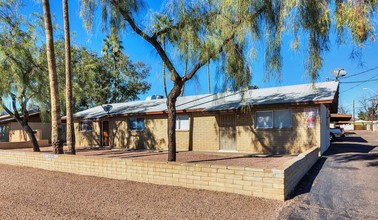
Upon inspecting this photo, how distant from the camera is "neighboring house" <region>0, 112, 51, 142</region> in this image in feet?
99.3

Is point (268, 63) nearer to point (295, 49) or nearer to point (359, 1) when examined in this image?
point (295, 49)

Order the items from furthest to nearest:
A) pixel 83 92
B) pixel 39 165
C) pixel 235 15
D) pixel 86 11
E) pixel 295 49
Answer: pixel 83 92 → pixel 39 165 → pixel 86 11 → pixel 235 15 → pixel 295 49

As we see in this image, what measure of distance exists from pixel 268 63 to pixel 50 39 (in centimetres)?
860

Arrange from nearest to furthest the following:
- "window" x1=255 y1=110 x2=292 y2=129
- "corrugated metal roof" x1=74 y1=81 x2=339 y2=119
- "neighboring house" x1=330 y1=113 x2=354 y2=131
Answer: "corrugated metal roof" x1=74 y1=81 x2=339 y2=119
"window" x1=255 y1=110 x2=292 y2=129
"neighboring house" x1=330 y1=113 x2=354 y2=131

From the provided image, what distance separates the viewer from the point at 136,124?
64.0ft

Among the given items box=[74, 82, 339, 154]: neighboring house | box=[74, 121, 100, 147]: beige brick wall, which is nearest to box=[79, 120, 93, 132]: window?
box=[74, 121, 100, 147]: beige brick wall

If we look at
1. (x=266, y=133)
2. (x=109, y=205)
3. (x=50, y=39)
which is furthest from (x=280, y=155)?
(x=50, y=39)

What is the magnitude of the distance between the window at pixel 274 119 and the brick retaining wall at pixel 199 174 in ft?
14.2

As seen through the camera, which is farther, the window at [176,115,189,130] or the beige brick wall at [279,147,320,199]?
the window at [176,115,189,130]

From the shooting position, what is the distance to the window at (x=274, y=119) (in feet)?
45.3

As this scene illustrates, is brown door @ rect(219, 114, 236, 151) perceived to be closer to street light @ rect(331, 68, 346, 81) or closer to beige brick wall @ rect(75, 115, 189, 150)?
beige brick wall @ rect(75, 115, 189, 150)

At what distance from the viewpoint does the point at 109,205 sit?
5.61 metres

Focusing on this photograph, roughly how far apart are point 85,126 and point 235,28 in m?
18.1

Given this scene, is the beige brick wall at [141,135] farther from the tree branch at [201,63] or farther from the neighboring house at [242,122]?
the tree branch at [201,63]
